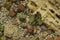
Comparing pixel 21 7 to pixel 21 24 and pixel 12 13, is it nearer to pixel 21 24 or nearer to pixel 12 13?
pixel 12 13

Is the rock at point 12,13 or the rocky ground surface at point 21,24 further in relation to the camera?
the rock at point 12,13

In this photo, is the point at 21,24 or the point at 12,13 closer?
the point at 21,24

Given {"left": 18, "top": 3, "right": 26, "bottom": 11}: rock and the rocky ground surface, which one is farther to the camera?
{"left": 18, "top": 3, "right": 26, "bottom": 11}: rock

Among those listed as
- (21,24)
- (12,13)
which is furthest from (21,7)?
(21,24)

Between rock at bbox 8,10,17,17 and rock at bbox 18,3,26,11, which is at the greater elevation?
rock at bbox 18,3,26,11

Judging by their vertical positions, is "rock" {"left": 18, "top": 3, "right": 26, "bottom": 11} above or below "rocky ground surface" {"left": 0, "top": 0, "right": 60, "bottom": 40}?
above

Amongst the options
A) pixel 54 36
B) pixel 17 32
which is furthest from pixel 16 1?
pixel 54 36

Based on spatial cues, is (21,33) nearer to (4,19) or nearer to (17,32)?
(17,32)

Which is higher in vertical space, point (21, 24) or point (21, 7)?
point (21, 7)

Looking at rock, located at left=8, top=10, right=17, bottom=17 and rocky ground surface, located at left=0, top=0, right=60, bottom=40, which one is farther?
rock, located at left=8, top=10, right=17, bottom=17

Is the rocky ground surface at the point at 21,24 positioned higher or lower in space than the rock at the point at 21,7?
lower

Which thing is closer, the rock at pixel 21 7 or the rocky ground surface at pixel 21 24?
the rocky ground surface at pixel 21 24
